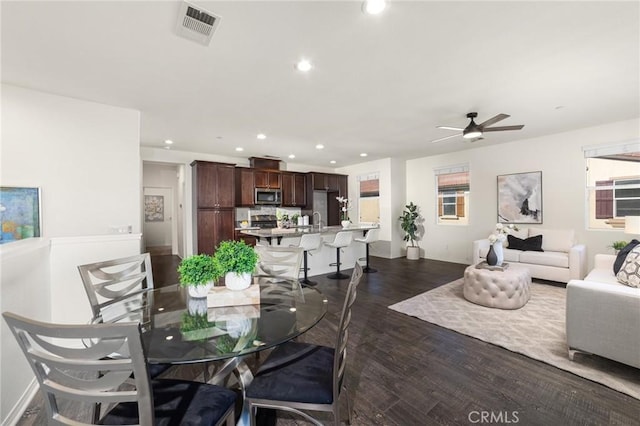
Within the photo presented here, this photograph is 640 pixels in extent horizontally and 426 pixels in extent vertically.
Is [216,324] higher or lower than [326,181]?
lower

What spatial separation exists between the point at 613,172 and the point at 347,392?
5.70m

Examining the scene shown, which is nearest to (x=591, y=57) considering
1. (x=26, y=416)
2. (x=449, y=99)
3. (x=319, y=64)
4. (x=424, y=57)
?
(x=449, y=99)

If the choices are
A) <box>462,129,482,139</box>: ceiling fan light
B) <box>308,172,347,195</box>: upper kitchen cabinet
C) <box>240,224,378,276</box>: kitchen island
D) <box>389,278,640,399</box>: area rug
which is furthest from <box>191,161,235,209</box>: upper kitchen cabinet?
<box>462,129,482,139</box>: ceiling fan light

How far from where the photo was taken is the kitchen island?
4234 millimetres

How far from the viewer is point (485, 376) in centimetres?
199

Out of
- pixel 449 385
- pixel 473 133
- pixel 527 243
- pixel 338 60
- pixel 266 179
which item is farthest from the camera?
pixel 266 179

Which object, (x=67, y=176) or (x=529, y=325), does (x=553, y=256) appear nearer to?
(x=529, y=325)

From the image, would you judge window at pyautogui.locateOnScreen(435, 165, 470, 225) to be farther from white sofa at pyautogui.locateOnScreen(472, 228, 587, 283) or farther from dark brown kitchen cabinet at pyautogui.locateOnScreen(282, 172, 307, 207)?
dark brown kitchen cabinet at pyautogui.locateOnScreen(282, 172, 307, 207)

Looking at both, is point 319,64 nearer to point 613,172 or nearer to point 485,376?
point 485,376

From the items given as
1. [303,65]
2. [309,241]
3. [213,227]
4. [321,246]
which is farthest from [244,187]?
[303,65]

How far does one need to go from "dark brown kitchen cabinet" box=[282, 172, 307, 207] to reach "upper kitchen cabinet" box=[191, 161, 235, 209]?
143 centimetres

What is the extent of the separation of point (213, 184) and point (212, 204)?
0.46 metres

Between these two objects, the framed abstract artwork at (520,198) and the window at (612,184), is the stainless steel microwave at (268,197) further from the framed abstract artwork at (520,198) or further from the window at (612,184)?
the window at (612,184)

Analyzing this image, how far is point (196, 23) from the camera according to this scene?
1.82 meters
